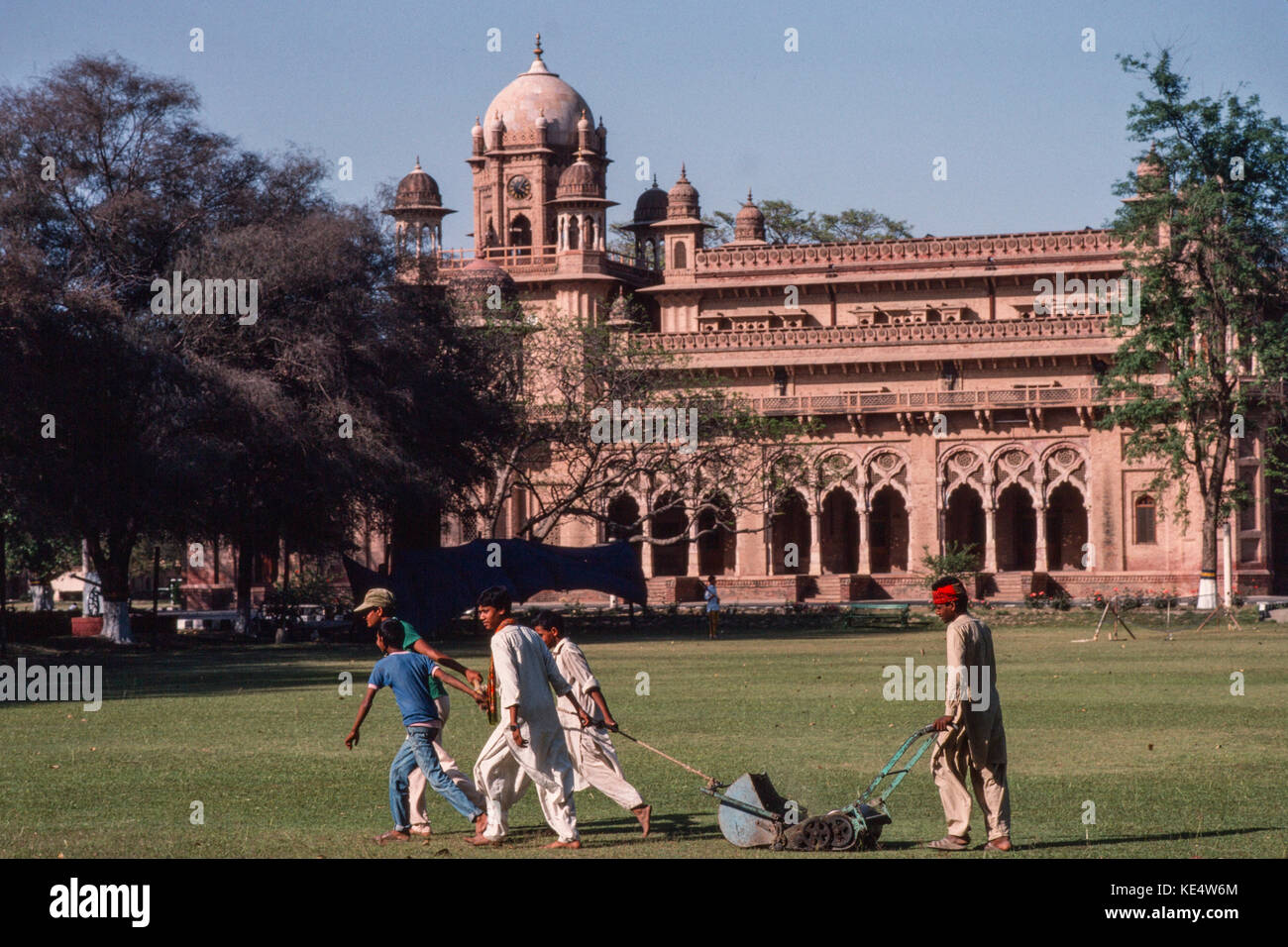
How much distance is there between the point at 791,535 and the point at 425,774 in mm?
54371

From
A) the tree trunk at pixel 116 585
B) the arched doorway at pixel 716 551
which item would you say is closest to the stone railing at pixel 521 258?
the arched doorway at pixel 716 551

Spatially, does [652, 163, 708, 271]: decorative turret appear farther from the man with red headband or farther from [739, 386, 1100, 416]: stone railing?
the man with red headband

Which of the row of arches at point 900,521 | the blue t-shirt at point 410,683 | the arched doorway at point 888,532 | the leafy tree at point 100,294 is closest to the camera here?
the blue t-shirt at point 410,683

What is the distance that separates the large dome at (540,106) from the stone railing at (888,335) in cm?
1294

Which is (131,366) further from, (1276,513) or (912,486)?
(1276,513)

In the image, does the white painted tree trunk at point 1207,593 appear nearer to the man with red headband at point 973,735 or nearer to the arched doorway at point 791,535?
the arched doorway at point 791,535

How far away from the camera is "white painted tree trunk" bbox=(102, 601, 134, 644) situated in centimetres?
3466

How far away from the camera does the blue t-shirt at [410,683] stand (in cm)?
1123

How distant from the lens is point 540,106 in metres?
72.3

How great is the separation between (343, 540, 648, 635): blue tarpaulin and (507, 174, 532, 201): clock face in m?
33.2
